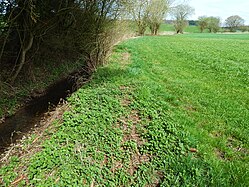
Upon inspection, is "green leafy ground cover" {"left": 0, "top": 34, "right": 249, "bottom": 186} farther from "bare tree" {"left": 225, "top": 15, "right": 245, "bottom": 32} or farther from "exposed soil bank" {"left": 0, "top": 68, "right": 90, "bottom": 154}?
"bare tree" {"left": 225, "top": 15, "right": 245, "bottom": 32}

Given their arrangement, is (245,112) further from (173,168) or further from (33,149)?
(33,149)

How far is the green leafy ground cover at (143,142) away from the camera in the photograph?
3.30m

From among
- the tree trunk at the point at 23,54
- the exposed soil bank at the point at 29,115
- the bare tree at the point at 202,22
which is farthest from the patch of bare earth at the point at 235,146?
the bare tree at the point at 202,22

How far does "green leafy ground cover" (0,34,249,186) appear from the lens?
330 cm

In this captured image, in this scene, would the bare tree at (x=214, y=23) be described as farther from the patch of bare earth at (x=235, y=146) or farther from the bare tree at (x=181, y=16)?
the patch of bare earth at (x=235, y=146)

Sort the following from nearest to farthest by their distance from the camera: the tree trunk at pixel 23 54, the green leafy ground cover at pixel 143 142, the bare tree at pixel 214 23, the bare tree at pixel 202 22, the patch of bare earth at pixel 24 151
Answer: the green leafy ground cover at pixel 143 142 < the patch of bare earth at pixel 24 151 < the tree trunk at pixel 23 54 < the bare tree at pixel 214 23 < the bare tree at pixel 202 22

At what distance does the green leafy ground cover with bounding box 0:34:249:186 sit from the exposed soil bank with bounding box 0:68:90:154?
1187mm

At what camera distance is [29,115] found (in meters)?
6.48

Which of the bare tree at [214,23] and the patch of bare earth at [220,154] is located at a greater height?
the bare tree at [214,23]

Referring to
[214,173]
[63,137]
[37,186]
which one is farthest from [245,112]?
[37,186]

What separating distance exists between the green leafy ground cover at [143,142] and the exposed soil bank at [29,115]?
1187mm

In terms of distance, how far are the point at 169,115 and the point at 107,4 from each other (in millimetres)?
7471

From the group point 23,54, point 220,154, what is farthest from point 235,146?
point 23,54

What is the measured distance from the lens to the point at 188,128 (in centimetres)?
442
